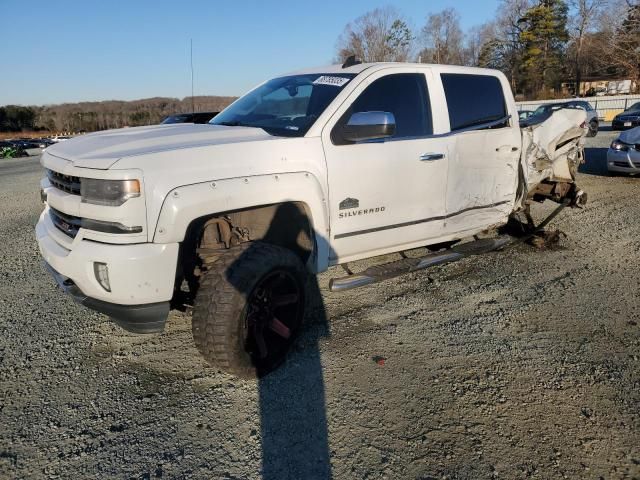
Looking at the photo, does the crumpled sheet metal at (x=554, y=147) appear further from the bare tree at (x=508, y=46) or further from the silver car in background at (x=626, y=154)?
the bare tree at (x=508, y=46)

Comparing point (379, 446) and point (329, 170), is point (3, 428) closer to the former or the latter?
point (379, 446)

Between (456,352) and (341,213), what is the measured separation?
1.29 meters

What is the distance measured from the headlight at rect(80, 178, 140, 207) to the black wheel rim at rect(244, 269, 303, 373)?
36.1 inches

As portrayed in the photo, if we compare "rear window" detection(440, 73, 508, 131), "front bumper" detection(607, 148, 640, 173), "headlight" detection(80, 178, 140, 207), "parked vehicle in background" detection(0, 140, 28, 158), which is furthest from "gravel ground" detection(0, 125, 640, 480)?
"parked vehicle in background" detection(0, 140, 28, 158)

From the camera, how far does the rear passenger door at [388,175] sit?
3434 mm

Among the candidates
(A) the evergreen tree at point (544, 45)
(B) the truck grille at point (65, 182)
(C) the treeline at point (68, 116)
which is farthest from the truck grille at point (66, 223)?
(A) the evergreen tree at point (544, 45)

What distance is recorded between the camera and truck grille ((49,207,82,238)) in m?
2.95

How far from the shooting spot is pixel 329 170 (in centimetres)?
332

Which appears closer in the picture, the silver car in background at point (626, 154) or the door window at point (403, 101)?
the door window at point (403, 101)

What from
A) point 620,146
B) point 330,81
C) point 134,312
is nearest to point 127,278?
point 134,312

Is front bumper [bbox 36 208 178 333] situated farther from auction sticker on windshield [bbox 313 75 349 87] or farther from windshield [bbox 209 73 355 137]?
auction sticker on windshield [bbox 313 75 349 87]

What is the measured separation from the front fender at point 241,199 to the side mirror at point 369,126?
0.46m

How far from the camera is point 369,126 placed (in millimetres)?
3311

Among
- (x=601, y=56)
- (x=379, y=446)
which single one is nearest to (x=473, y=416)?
(x=379, y=446)
